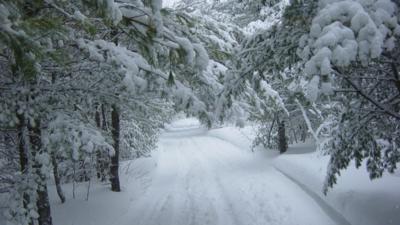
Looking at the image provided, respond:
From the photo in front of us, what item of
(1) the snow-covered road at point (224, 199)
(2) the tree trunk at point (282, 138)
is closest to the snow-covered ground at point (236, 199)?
(1) the snow-covered road at point (224, 199)

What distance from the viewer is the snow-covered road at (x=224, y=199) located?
851cm

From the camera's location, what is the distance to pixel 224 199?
10.3m

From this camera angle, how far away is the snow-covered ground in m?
7.78

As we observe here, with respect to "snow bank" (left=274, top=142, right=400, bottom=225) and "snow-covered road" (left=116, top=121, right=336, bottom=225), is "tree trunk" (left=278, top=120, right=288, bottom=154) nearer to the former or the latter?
"snow-covered road" (left=116, top=121, right=336, bottom=225)

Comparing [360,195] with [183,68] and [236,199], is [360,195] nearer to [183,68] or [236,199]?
[236,199]

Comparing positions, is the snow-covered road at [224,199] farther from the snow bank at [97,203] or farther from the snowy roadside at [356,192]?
the snowy roadside at [356,192]

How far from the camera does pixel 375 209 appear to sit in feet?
22.4

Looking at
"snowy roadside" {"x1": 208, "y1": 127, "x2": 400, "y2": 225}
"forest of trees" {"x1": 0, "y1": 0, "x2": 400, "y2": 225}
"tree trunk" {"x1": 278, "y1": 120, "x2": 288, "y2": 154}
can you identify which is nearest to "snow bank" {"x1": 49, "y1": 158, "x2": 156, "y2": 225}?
"forest of trees" {"x1": 0, "y1": 0, "x2": 400, "y2": 225}

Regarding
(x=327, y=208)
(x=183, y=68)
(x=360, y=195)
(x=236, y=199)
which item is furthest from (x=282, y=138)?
(x=183, y=68)

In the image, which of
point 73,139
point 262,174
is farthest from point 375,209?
point 262,174

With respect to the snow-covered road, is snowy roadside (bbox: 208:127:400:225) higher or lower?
higher

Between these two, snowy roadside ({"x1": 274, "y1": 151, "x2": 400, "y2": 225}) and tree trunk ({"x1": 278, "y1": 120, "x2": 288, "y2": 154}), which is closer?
snowy roadside ({"x1": 274, "y1": 151, "x2": 400, "y2": 225})

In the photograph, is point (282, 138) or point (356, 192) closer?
point (356, 192)

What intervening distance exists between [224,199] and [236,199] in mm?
363
